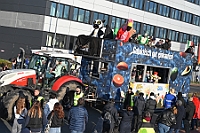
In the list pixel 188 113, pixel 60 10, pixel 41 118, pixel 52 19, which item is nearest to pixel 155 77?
pixel 188 113

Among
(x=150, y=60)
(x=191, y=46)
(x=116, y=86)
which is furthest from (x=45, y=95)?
(x=191, y=46)

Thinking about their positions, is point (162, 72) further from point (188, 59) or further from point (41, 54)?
point (41, 54)

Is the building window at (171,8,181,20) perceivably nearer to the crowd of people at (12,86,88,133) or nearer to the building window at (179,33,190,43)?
the building window at (179,33,190,43)

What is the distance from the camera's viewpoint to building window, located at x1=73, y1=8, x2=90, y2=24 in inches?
1500

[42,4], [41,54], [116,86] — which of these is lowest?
[116,86]

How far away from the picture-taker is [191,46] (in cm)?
Result: 1967

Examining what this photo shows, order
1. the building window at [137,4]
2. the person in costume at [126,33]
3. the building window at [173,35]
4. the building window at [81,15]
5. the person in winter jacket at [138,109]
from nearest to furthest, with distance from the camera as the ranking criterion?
the person in winter jacket at [138,109], the person in costume at [126,33], the building window at [81,15], the building window at [137,4], the building window at [173,35]

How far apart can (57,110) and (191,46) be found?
13.3 m

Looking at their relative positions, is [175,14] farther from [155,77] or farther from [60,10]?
[155,77]

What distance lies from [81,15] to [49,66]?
25558 millimetres

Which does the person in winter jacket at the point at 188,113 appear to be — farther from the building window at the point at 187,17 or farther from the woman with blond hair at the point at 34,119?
the building window at the point at 187,17

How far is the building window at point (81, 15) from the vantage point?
1500 inches

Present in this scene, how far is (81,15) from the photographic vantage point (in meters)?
38.5

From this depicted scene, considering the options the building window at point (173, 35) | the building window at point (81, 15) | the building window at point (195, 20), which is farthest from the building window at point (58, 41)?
the building window at point (195, 20)
